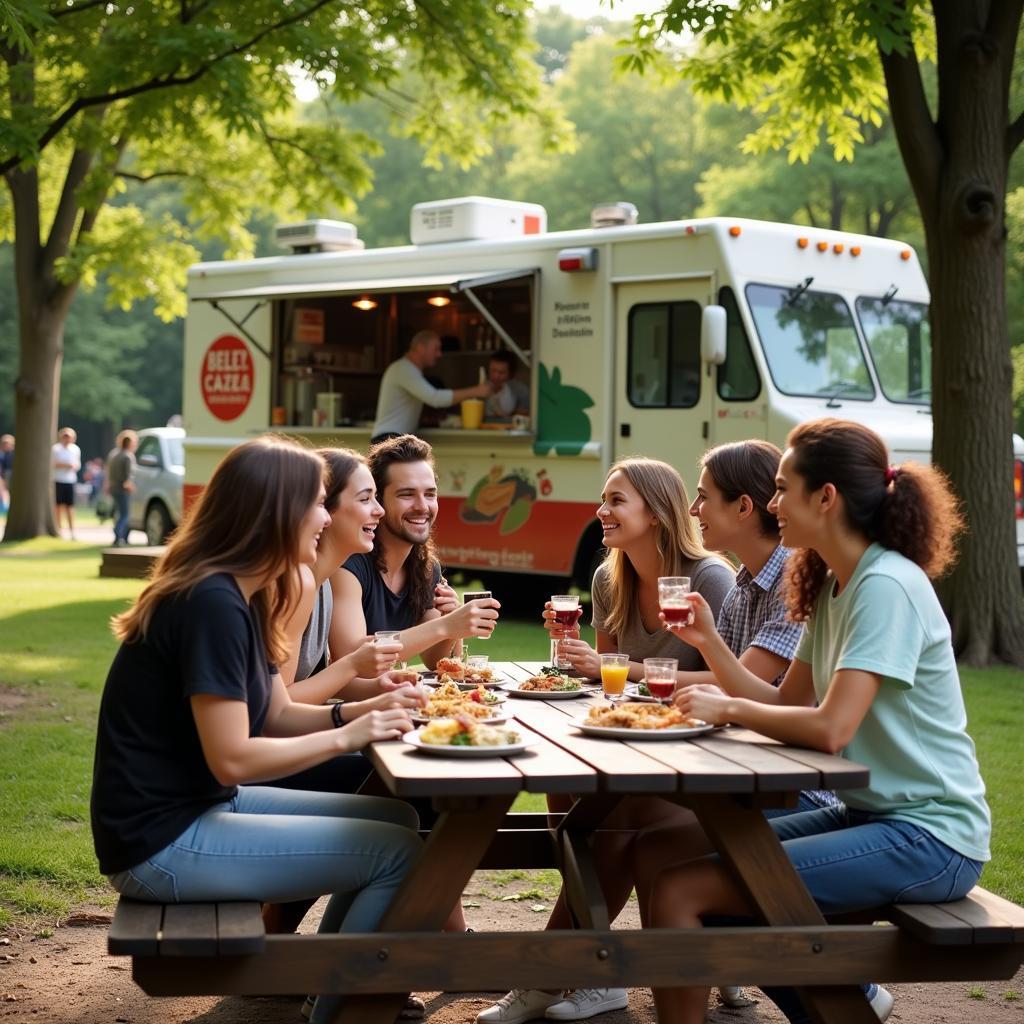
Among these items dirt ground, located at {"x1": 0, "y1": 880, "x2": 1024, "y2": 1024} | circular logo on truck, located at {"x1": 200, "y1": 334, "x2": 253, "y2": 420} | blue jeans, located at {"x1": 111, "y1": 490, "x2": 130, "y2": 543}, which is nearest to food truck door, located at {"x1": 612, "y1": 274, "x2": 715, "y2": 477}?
circular logo on truck, located at {"x1": 200, "y1": 334, "x2": 253, "y2": 420}

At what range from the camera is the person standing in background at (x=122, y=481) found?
22.5 metres

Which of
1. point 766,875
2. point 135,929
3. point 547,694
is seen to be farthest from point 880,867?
point 135,929

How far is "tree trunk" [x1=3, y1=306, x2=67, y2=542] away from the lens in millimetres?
22328

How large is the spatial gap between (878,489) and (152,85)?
8615 mm

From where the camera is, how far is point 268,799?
13.1 ft

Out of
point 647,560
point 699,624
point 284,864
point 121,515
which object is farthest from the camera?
point 121,515

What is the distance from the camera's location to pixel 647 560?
5078 mm

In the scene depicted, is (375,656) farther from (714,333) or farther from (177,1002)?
(714,333)

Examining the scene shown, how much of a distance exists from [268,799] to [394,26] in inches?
468

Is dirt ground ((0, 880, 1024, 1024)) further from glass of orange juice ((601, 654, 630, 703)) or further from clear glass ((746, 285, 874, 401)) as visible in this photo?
clear glass ((746, 285, 874, 401))

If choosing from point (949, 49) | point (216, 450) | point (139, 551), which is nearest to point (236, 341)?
point (216, 450)

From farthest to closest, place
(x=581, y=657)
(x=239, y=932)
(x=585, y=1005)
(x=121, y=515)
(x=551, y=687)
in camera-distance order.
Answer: (x=121, y=515) → (x=581, y=657) → (x=551, y=687) → (x=585, y=1005) → (x=239, y=932)

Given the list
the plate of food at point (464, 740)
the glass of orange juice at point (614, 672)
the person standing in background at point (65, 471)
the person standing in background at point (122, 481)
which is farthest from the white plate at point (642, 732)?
the person standing in background at point (65, 471)

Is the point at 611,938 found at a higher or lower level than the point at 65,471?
lower
